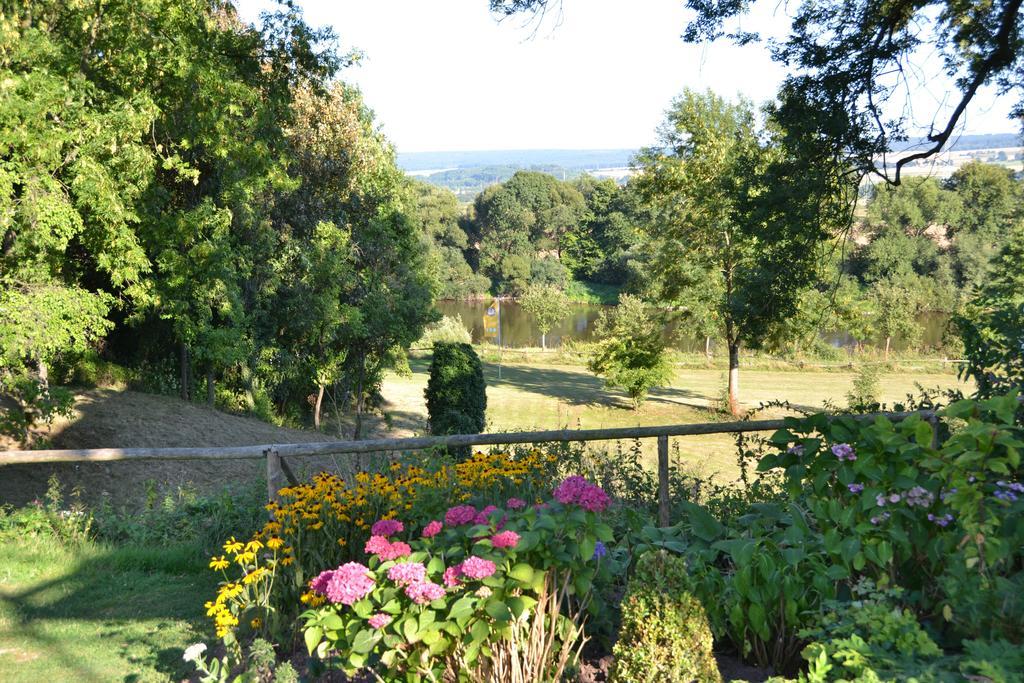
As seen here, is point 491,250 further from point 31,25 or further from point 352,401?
point 31,25

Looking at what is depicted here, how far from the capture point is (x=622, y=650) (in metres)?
2.70

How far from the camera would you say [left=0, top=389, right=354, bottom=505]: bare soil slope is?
10.3 meters

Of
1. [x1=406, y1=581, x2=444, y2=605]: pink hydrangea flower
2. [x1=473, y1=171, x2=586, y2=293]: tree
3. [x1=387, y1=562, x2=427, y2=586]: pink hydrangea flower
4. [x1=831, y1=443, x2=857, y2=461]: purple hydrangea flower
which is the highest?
[x1=473, y1=171, x2=586, y2=293]: tree

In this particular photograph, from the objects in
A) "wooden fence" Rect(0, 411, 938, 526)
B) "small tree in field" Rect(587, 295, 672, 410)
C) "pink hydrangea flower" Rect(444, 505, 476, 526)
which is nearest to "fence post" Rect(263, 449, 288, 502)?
"wooden fence" Rect(0, 411, 938, 526)

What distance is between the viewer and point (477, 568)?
2.63 meters

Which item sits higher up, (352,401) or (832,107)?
(832,107)

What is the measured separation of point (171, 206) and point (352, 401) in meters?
7.66

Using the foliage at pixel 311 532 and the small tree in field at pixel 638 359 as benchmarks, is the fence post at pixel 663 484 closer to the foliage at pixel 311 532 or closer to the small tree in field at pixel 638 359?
the foliage at pixel 311 532

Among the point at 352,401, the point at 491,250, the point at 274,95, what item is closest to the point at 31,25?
the point at 274,95

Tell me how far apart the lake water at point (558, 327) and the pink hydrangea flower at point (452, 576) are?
3571 cm

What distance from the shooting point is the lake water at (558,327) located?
147ft

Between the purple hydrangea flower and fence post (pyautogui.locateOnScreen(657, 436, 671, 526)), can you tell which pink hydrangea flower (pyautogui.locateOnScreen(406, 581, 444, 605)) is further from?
fence post (pyautogui.locateOnScreen(657, 436, 671, 526))

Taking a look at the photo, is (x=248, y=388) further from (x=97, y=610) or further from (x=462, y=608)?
(x=462, y=608)

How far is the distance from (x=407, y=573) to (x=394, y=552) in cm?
17
